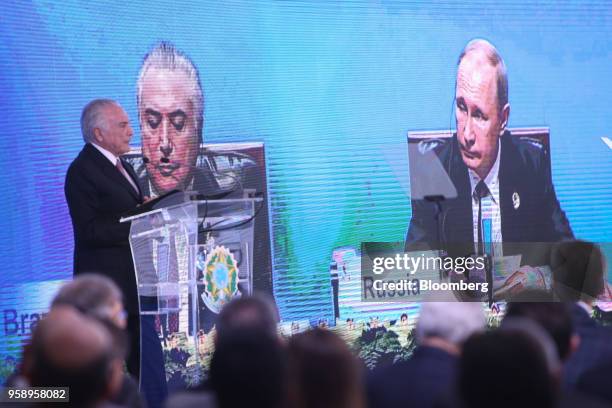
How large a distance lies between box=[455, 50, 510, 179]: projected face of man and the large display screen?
0.07 m

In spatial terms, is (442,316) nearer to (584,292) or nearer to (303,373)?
(303,373)

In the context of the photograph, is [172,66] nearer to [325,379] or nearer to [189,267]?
[189,267]

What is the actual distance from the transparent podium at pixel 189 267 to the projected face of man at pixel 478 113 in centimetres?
143

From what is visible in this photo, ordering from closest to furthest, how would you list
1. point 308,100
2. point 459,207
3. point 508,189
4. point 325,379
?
point 325,379 → point 308,100 → point 459,207 → point 508,189

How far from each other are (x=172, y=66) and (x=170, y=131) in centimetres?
37

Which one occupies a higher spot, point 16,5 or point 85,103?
point 16,5

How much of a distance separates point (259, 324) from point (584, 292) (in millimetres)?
2202

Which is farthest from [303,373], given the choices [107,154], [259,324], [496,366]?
[107,154]

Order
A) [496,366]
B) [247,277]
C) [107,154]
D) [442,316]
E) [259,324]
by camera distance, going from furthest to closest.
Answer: [247,277] → [107,154] → [442,316] → [259,324] → [496,366]

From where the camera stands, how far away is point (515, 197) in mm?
5824

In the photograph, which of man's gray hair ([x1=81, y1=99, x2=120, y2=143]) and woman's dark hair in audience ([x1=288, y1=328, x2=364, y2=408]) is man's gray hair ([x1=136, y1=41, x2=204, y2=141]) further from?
woman's dark hair in audience ([x1=288, y1=328, x2=364, y2=408])

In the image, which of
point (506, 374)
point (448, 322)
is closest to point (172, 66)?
point (448, 322)

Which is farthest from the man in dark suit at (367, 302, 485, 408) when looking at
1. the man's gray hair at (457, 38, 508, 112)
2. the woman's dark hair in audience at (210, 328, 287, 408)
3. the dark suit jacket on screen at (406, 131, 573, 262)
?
the man's gray hair at (457, 38, 508, 112)

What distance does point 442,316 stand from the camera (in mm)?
2846
